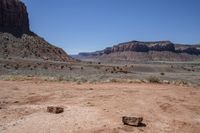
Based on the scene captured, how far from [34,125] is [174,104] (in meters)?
7.34

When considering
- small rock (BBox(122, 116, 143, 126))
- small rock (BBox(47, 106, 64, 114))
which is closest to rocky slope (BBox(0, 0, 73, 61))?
small rock (BBox(47, 106, 64, 114))

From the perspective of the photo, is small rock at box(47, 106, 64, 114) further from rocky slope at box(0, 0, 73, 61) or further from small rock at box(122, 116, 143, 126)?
rocky slope at box(0, 0, 73, 61)

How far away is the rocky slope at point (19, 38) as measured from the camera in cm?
7562

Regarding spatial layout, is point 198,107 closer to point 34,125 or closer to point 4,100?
point 34,125

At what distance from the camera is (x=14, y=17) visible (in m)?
89.3

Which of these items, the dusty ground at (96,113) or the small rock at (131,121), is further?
the small rock at (131,121)

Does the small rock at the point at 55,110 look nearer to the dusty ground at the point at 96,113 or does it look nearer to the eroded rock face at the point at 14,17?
the dusty ground at the point at 96,113

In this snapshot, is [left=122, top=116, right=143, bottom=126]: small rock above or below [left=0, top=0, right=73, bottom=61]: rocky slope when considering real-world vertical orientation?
below

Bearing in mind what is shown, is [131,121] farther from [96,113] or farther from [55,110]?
[55,110]

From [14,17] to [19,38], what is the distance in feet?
31.3

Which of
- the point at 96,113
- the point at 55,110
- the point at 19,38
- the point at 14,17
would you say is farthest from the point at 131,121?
the point at 14,17

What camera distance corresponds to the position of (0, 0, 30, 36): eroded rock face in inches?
3396

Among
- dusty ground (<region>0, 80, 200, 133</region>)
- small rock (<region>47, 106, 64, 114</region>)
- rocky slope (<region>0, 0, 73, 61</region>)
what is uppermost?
rocky slope (<region>0, 0, 73, 61</region>)

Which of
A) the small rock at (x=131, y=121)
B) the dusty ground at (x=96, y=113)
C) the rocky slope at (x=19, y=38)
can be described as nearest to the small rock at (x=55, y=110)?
the dusty ground at (x=96, y=113)
